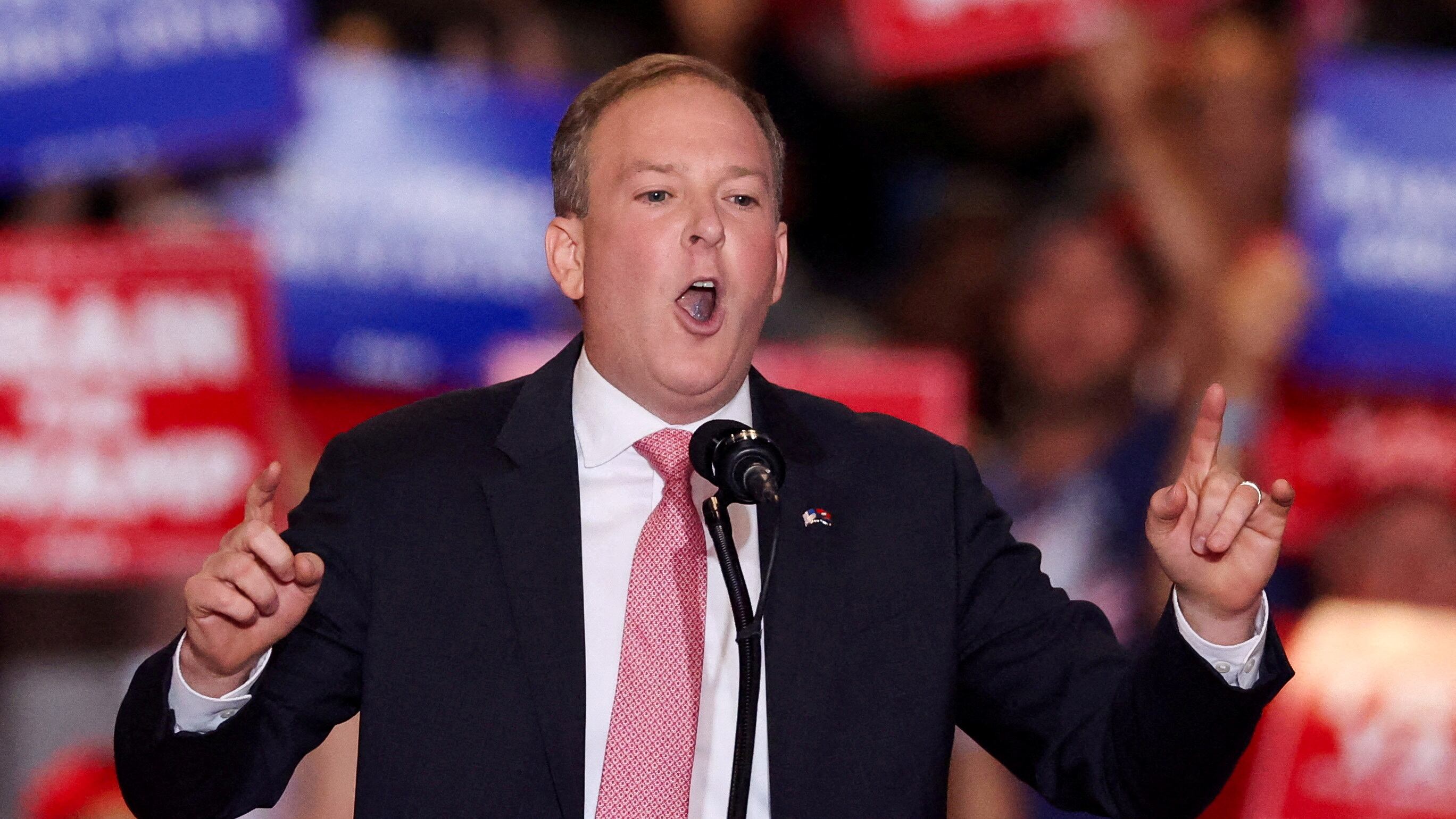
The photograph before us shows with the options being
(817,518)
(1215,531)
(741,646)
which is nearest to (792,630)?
(817,518)

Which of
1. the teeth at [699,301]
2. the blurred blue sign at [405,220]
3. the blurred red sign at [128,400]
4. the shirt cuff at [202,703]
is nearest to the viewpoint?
the shirt cuff at [202,703]

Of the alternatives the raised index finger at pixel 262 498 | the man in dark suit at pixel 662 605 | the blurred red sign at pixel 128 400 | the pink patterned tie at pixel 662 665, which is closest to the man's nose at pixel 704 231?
the man in dark suit at pixel 662 605

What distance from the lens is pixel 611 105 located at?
2111 millimetres

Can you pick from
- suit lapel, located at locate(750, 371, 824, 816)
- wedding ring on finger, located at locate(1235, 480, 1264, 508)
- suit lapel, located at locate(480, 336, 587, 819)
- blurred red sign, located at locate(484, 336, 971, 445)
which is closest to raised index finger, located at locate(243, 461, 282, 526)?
suit lapel, located at locate(480, 336, 587, 819)

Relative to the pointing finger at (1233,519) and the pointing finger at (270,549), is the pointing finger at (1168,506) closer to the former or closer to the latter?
the pointing finger at (1233,519)

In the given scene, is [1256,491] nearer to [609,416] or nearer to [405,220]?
[609,416]

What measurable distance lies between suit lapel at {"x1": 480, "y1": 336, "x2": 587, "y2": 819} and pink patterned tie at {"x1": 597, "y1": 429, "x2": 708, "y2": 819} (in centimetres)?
5

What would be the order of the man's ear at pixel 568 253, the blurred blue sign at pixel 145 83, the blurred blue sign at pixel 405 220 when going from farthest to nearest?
Result: 1. the blurred blue sign at pixel 405 220
2. the blurred blue sign at pixel 145 83
3. the man's ear at pixel 568 253

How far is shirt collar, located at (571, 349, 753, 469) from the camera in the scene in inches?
80.6

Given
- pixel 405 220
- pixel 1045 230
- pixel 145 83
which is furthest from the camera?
pixel 1045 230

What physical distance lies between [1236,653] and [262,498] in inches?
42.8

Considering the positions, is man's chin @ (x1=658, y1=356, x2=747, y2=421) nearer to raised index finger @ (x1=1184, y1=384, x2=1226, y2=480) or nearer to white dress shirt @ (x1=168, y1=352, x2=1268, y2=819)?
white dress shirt @ (x1=168, y1=352, x2=1268, y2=819)

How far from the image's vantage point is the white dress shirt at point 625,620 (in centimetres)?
184

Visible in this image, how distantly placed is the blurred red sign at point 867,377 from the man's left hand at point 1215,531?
2.55 metres
